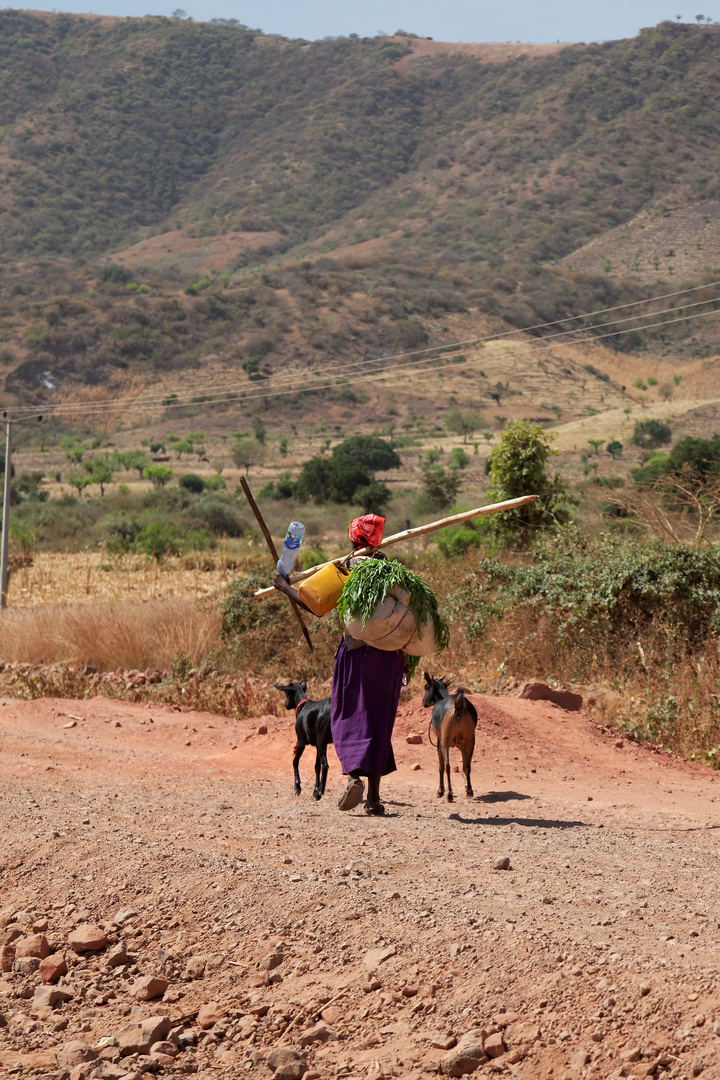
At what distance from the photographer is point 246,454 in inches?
1970

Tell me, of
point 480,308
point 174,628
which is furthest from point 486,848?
point 480,308

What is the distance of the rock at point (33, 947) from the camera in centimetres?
410

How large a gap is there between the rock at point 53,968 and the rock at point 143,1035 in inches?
21.7

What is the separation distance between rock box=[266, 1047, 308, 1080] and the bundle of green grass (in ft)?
8.10

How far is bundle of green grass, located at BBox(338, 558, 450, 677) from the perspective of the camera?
5418 millimetres

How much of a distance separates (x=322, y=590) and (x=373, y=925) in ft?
7.05

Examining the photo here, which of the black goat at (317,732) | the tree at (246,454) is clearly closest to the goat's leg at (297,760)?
the black goat at (317,732)

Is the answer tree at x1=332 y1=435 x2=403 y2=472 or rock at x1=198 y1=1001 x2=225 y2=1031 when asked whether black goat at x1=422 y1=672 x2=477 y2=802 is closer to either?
rock at x1=198 y1=1001 x2=225 y2=1031

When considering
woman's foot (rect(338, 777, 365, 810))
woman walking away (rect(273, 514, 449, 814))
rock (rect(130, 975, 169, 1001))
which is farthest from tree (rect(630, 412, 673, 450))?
rock (rect(130, 975, 169, 1001))

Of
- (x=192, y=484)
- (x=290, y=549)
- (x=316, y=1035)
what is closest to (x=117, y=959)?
(x=316, y=1035)

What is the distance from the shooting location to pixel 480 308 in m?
79.7

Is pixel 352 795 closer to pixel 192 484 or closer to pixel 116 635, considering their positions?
pixel 116 635

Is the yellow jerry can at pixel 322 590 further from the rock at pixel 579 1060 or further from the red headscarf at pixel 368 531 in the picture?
the rock at pixel 579 1060

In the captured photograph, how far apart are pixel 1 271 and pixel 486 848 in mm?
86495
